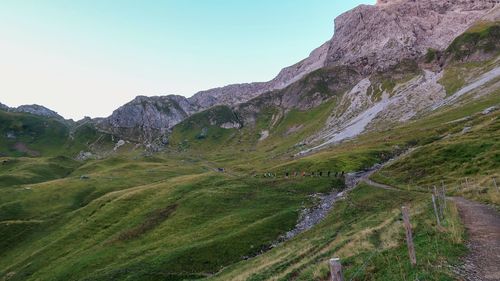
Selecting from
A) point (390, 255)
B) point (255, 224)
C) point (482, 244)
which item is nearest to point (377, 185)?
point (255, 224)

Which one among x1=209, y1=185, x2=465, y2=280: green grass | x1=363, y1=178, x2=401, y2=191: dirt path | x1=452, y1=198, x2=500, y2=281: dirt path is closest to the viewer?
x1=452, y1=198, x2=500, y2=281: dirt path

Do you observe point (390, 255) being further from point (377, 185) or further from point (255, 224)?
point (377, 185)

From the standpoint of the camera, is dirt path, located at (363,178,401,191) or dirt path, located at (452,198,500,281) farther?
dirt path, located at (363,178,401,191)

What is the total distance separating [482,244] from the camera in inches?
949

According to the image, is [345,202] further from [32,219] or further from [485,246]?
[32,219]

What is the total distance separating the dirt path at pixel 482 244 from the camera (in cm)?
1933

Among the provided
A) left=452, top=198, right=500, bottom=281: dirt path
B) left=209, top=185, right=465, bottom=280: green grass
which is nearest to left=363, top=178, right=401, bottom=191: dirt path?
left=209, top=185, right=465, bottom=280: green grass

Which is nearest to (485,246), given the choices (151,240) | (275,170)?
(151,240)

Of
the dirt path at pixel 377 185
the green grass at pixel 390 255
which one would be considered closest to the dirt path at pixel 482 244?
the green grass at pixel 390 255

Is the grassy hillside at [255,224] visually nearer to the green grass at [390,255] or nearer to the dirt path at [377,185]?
the green grass at [390,255]

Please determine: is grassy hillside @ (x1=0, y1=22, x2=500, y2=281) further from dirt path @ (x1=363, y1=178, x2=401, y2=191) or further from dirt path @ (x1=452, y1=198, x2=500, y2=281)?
dirt path @ (x1=363, y1=178, x2=401, y2=191)

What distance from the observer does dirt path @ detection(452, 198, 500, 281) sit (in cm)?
1933

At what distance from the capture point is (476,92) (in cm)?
18938

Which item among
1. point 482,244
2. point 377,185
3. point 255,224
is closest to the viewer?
point 482,244
